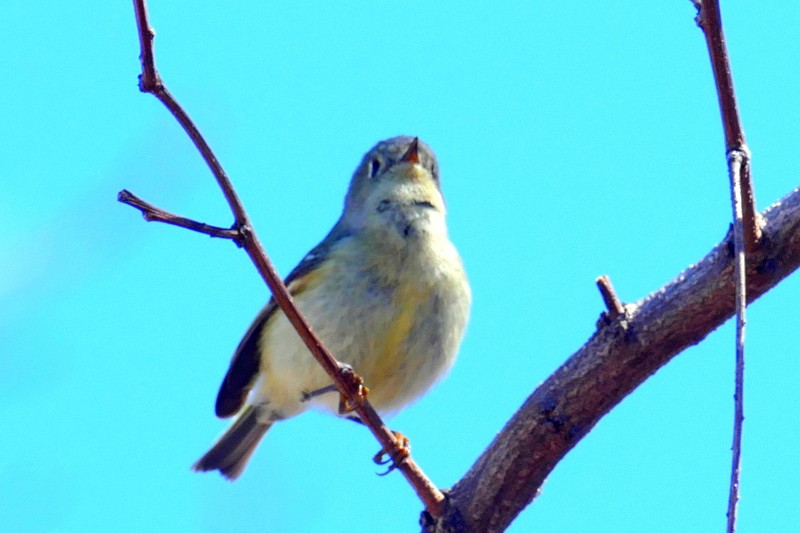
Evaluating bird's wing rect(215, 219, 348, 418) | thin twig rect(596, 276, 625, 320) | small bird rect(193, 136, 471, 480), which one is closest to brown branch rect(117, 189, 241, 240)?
thin twig rect(596, 276, 625, 320)

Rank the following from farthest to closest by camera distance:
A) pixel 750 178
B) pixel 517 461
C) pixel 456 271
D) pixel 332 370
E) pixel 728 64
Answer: pixel 456 271 < pixel 517 461 < pixel 332 370 < pixel 750 178 < pixel 728 64

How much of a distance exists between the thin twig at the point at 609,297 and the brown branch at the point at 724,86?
15.8 inches

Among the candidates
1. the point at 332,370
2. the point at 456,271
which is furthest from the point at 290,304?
the point at 456,271

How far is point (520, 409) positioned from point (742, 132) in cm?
99

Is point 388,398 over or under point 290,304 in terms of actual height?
over

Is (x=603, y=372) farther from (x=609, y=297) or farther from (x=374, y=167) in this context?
(x=374, y=167)

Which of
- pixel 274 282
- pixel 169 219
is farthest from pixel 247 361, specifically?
pixel 169 219

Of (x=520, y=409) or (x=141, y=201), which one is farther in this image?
(x=520, y=409)

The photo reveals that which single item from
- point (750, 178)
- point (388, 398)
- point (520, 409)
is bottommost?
point (750, 178)

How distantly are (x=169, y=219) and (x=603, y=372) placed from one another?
1.13 metres

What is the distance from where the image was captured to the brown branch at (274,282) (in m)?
1.86

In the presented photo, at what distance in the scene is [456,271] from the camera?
4082mm

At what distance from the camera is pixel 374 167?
4836 millimetres

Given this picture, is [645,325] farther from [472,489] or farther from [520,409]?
[472,489]
